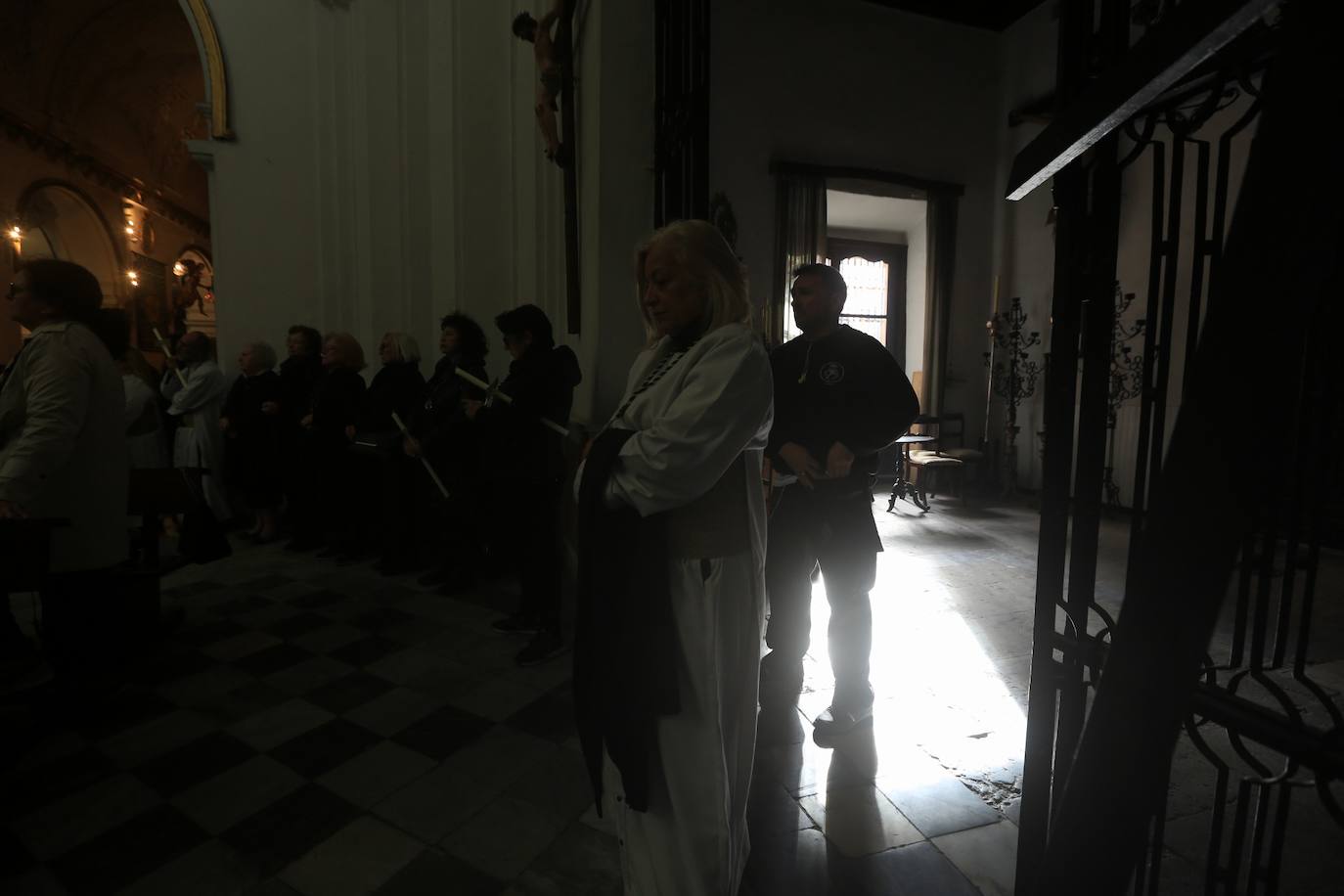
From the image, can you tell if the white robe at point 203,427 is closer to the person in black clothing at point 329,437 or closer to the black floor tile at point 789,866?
the person in black clothing at point 329,437

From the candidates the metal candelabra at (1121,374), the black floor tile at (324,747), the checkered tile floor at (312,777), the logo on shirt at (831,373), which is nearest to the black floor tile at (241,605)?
the checkered tile floor at (312,777)

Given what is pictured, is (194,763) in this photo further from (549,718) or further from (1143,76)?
(1143,76)

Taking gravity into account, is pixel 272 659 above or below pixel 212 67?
below

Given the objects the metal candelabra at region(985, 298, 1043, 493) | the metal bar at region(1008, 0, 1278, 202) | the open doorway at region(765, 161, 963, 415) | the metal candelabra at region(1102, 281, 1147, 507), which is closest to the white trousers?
the metal bar at region(1008, 0, 1278, 202)

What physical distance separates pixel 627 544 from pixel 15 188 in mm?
10445

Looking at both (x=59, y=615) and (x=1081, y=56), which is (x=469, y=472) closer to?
(x=59, y=615)

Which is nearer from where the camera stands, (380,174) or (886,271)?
(380,174)

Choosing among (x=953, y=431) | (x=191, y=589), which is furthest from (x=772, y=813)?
(x=953, y=431)

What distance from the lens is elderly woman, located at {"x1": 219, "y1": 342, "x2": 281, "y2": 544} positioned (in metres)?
5.25

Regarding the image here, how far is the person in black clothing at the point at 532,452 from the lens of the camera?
10.8ft

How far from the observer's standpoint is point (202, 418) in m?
5.45

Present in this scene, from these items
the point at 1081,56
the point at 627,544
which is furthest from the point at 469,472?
the point at 1081,56

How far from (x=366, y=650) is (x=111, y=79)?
11320 mm

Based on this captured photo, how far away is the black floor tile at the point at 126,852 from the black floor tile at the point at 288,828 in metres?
0.12
